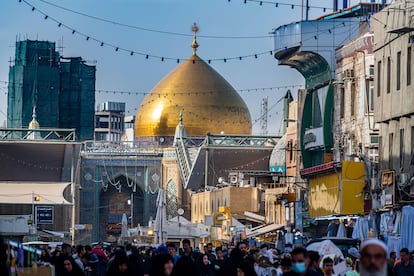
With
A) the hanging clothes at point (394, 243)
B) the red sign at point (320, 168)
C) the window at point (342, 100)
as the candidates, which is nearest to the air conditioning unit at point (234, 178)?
the red sign at point (320, 168)

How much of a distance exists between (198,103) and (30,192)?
109 feet

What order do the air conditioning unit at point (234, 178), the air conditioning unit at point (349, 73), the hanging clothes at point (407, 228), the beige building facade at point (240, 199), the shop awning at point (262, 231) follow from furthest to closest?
1. the air conditioning unit at point (234, 178)
2. the beige building facade at point (240, 199)
3. the shop awning at point (262, 231)
4. the air conditioning unit at point (349, 73)
5. the hanging clothes at point (407, 228)

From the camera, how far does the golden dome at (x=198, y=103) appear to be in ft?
320

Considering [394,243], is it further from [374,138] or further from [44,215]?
A: [44,215]

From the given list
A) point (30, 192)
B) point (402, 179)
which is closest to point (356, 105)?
point (402, 179)

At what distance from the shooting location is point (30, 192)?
67.6 metres

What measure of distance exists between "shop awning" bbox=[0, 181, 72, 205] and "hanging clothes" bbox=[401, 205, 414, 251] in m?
36.7

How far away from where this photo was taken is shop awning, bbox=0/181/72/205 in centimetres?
6544

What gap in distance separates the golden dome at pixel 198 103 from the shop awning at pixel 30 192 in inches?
1154

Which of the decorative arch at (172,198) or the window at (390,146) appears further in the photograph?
the decorative arch at (172,198)

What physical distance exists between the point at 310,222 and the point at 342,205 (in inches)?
261

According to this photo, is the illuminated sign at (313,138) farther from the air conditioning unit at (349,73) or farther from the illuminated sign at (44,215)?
the illuminated sign at (44,215)

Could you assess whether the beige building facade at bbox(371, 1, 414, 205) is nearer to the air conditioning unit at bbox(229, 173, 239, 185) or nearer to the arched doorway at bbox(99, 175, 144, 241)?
the air conditioning unit at bbox(229, 173, 239, 185)

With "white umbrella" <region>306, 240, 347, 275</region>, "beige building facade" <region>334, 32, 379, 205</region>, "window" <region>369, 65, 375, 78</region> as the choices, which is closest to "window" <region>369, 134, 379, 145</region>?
Answer: "beige building facade" <region>334, 32, 379, 205</region>
